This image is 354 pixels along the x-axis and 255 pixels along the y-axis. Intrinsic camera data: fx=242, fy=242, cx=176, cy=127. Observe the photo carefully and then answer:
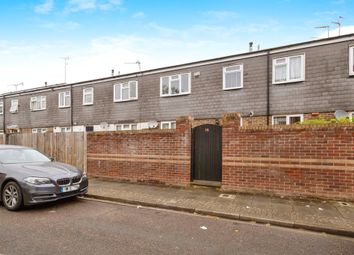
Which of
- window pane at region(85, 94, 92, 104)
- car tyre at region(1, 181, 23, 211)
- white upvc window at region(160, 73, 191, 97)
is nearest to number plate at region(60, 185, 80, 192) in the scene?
car tyre at region(1, 181, 23, 211)

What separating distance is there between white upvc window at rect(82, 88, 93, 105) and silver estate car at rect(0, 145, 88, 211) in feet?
38.1

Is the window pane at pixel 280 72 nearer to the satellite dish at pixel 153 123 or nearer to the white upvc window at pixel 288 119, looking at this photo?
the white upvc window at pixel 288 119

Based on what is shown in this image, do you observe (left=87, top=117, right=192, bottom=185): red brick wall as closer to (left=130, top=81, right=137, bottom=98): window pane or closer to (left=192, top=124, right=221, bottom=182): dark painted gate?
(left=192, top=124, right=221, bottom=182): dark painted gate

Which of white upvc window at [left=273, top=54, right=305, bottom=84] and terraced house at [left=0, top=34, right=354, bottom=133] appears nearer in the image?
terraced house at [left=0, top=34, right=354, bottom=133]

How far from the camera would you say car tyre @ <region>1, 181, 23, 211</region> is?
213 inches

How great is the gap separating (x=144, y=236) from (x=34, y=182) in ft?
10.0

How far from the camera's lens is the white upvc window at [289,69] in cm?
1133

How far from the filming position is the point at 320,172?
20.6ft

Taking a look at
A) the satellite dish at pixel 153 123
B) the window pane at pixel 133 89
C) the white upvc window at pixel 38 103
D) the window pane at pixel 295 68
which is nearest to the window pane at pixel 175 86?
the satellite dish at pixel 153 123

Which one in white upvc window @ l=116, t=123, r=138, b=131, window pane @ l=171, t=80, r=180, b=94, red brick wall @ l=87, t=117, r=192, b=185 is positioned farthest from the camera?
white upvc window @ l=116, t=123, r=138, b=131

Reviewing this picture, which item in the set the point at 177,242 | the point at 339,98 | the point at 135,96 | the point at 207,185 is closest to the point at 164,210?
the point at 177,242

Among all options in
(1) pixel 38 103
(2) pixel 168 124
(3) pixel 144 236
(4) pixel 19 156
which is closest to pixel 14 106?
(1) pixel 38 103

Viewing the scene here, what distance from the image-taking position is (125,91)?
16.4 m

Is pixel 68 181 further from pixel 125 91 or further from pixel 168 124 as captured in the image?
pixel 125 91
